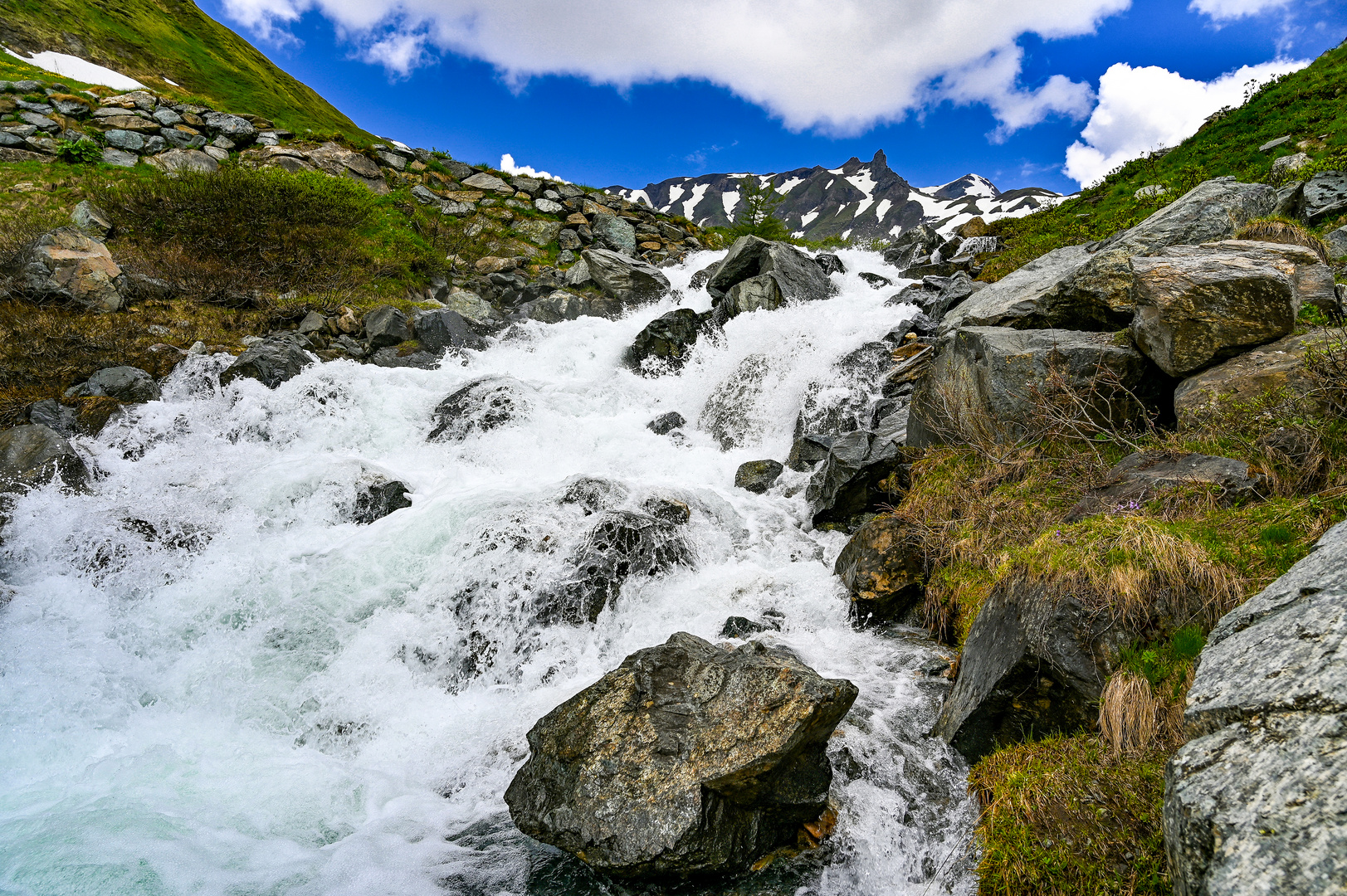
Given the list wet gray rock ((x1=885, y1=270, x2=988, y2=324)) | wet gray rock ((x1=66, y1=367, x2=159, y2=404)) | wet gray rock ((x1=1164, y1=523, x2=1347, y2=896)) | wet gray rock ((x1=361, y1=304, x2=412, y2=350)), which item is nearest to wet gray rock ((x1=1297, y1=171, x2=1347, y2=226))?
wet gray rock ((x1=885, y1=270, x2=988, y2=324))

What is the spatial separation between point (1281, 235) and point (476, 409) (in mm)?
15185

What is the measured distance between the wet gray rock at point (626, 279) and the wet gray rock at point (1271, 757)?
2201cm

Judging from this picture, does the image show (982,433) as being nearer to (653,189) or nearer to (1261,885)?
(1261,885)

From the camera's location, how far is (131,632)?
778 cm

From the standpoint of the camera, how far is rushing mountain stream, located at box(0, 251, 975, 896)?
4.79 m

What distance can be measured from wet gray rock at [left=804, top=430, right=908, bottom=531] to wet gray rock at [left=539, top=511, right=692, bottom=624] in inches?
100

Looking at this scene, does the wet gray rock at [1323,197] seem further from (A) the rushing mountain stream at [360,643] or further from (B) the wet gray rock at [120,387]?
(B) the wet gray rock at [120,387]

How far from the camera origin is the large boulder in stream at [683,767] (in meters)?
4.36

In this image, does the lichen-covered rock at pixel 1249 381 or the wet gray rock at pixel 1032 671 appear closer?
the wet gray rock at pixel 1032 671

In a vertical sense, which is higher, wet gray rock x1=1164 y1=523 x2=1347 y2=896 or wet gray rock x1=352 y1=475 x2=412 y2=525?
wet gray rock x1=352 y1=475 x2=412 y2=525

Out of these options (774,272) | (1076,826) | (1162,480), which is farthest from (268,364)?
(1162,480)

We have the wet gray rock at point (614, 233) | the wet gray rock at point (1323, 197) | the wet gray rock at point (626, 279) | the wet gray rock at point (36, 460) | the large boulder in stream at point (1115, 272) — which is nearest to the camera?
the large boulder in stream at point (1115, 272)

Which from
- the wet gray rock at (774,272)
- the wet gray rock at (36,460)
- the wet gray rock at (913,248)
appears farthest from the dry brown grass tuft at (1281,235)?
the wet gray rock at (36,460)

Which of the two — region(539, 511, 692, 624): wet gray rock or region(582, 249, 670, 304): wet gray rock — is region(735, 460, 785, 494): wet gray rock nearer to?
region(539, 511, 692, 624): wet gray rock
